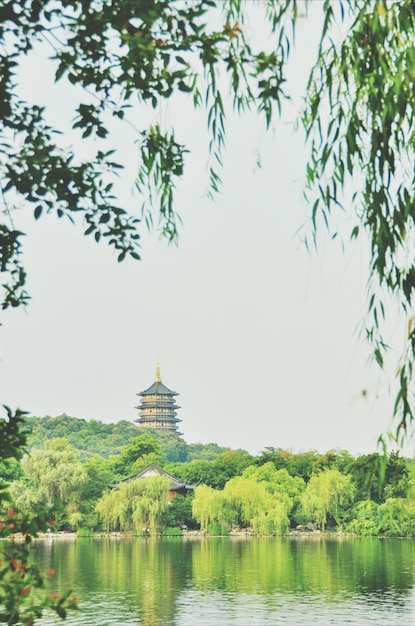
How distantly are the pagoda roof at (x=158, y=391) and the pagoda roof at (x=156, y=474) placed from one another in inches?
1425

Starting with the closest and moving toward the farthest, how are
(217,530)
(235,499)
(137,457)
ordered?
(235,499) < (217,530) < (137,457)

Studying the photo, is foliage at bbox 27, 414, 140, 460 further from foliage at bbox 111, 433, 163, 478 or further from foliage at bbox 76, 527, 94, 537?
foliage at bbox 76, 527, 94, 537

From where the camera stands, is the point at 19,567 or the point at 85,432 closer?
the point at 19,567

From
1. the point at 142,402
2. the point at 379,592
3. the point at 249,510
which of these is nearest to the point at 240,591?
the point at 379,592

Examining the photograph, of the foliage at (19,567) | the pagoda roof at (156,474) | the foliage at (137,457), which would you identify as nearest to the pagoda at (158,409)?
the foliage at (137,457)

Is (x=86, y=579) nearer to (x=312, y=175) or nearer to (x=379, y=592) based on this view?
(x=379, y=592)

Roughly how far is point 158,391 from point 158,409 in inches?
101

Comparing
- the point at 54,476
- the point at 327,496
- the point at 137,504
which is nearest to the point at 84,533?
the point at 54,476

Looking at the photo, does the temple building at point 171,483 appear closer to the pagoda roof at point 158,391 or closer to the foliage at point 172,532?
the foliage at point 172,532

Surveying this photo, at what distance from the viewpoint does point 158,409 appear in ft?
274

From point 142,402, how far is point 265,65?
268 feet

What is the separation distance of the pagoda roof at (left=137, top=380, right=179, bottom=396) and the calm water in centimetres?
5072

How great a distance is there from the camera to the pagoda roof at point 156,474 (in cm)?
4184

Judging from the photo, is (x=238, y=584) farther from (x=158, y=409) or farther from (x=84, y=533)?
(x=158, y=409)
